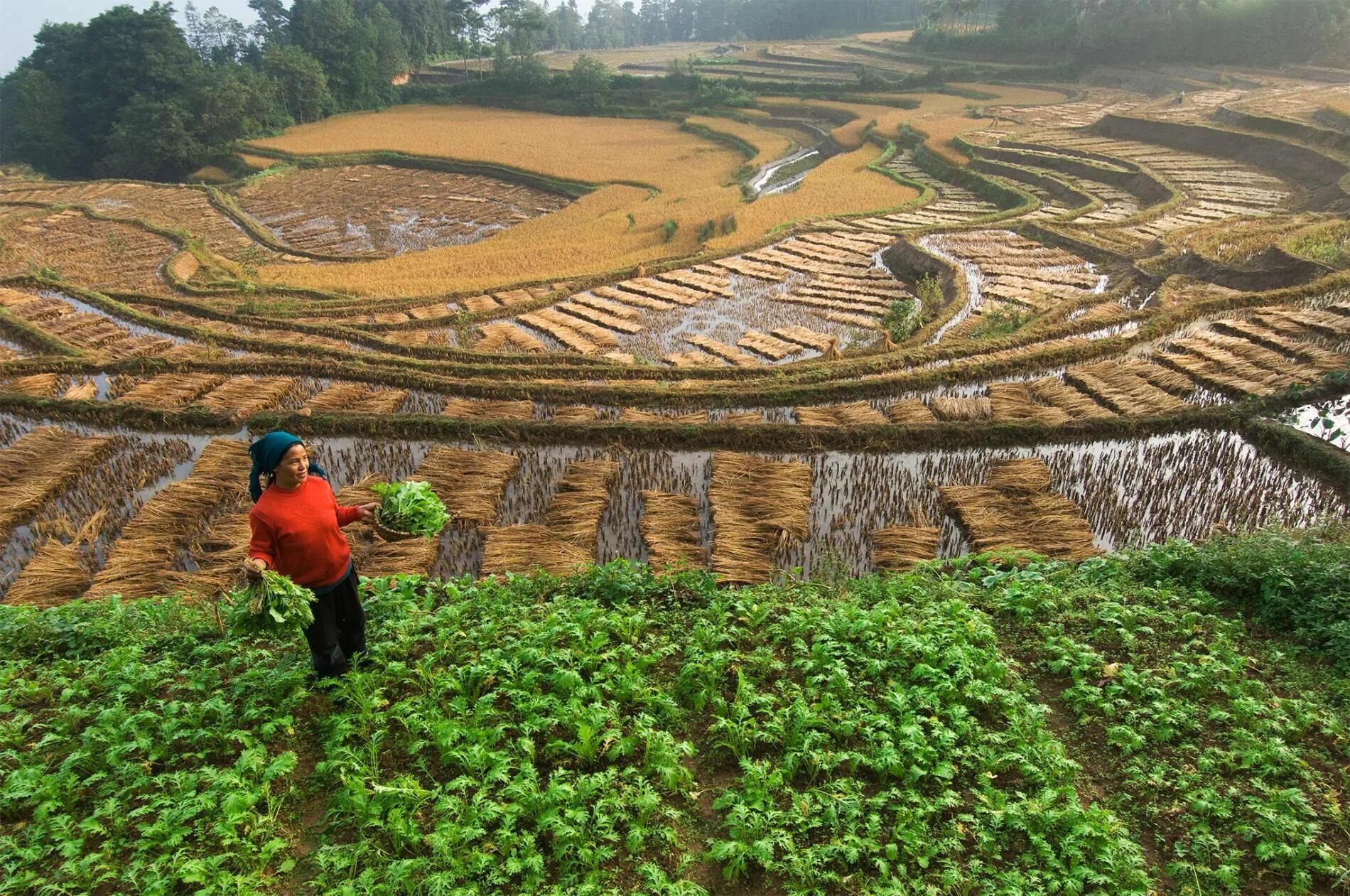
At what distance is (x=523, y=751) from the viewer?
13.9ft

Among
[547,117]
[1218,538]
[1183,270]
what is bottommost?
[1218,538]

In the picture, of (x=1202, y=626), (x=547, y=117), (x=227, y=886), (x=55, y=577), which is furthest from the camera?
(x=547, y=117)

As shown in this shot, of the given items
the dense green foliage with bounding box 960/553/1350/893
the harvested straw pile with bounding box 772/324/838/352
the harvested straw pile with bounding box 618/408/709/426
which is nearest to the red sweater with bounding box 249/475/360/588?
the dense green foliage with bounding box 960/553/1350/893

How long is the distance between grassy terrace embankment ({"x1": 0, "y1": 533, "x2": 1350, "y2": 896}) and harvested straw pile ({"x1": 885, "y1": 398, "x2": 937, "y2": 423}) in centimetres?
367

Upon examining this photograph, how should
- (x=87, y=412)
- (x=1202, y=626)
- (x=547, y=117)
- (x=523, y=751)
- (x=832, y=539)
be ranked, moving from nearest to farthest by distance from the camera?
(x=523, y=751) → (x=1202, y=626) → (x=832, y=539) → (x=87, y=412) → (x=547, y=117)

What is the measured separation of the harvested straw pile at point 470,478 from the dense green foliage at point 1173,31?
51596 millimetres

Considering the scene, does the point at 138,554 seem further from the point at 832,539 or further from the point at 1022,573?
the point at 1022,573

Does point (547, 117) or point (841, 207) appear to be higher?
point (547, 117)

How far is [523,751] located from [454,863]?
2.41ft

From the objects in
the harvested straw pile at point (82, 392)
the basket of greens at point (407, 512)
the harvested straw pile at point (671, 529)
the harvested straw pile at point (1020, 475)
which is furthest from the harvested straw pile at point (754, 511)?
the harvested straw pile at point (82, 392)

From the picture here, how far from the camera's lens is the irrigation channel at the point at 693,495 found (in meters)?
7.27

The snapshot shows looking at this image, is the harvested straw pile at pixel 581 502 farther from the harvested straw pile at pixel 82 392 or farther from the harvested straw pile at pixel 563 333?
the harvested straw pile at pixel 82 392

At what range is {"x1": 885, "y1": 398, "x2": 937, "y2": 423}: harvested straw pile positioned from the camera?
9.28 meters

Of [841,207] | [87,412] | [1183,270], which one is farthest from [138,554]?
[841,207]
